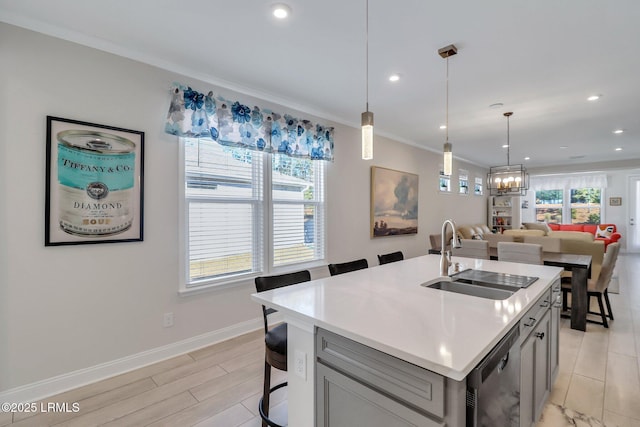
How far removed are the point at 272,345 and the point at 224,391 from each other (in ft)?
2.93

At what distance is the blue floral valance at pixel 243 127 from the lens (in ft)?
9.12

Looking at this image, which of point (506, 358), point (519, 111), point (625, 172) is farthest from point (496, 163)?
point (506, 358)

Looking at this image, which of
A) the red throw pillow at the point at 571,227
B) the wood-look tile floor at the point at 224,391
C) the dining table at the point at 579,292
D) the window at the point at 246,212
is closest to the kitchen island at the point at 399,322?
the wood-look tile floor at the point at 224,391

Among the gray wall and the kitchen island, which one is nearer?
the kitchen island

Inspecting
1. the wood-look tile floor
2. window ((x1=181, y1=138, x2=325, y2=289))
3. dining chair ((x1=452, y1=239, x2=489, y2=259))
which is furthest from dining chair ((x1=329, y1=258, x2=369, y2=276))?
dining chair ((x1=452, y1=239, x2=489, y2=259))

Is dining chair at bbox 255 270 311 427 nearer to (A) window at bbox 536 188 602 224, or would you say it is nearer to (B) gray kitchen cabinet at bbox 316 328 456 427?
(B) gray kitchen cabinet at bbox 316 328 456 427

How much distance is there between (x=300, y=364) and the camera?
56.9 inches

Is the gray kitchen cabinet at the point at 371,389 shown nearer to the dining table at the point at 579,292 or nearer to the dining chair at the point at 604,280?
the dining table at the point at 579,292

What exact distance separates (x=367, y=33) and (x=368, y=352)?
87.8 inches

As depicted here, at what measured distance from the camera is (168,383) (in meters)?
2.35

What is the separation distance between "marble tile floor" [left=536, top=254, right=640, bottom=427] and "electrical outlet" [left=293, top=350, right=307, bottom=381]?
1.67m

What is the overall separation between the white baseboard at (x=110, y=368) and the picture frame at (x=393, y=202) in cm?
273

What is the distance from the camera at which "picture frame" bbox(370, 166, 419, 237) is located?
4922mm

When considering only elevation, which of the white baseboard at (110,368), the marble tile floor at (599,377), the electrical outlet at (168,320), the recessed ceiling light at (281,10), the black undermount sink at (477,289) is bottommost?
the marble tile floor at (599,377)
